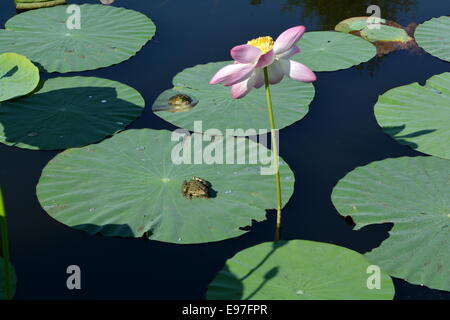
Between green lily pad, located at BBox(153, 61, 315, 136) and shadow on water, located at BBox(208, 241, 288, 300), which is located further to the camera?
green lily pad, located at BBox(153, 61, 315, 136)

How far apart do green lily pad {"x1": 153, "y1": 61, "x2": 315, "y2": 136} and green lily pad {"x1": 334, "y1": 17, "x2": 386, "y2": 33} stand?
0.98 m

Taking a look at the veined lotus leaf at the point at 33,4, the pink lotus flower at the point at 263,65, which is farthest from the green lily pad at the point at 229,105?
the veined lotus leaf at the point at 33,4

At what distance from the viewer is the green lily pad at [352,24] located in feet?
15.9

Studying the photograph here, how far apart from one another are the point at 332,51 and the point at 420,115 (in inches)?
37.3

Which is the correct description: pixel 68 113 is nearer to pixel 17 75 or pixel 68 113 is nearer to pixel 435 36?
pixel 17 75

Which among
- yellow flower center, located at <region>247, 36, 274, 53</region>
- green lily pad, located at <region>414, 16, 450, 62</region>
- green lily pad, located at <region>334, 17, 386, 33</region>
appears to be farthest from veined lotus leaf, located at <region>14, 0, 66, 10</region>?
yellow flower center, located at <region>247, 36, 274, 53</region>

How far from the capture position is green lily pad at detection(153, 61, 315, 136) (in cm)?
368

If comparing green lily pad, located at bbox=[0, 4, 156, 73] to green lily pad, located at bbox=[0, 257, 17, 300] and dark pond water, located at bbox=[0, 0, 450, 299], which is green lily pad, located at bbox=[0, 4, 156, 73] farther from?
green lily pad, located at bbox=[0, 257, 17, 300]

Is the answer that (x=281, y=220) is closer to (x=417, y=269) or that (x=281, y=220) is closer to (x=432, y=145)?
(x=417, y=269)

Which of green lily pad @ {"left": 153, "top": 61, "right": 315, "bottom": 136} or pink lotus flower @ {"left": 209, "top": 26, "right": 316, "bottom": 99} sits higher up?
pink lotus flower @ {"left": 209, "top": 26, "right": 316, "bottom": 99}

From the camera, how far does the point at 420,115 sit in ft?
12.3

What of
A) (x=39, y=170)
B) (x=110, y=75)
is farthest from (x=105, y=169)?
(x=110, y=75)

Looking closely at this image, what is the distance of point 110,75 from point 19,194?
1.26 meters

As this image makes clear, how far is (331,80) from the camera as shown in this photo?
4.22 meters
